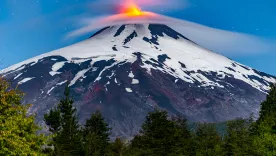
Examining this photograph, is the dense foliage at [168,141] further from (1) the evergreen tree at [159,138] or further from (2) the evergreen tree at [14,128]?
(2) the evergreen tree at [14,128]

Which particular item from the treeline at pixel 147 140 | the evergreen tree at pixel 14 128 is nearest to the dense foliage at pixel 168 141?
the treeline at pixel 147 140

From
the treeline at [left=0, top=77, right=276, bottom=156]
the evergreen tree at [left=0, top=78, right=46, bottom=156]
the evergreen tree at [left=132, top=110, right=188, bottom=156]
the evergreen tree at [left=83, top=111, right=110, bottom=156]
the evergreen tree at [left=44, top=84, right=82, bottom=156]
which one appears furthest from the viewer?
the evergreen tree at [left=83, top=111, right=110, bottom=156]

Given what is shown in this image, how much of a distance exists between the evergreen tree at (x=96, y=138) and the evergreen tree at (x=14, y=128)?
52.2 meters

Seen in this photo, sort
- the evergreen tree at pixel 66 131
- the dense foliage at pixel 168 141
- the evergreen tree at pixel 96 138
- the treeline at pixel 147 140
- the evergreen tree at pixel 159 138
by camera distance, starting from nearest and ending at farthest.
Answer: the treeline at pixel 147 140 → the evergreen tree at pixel 159 138 → the dense foliage at pixel 168 141 → the evergreen tree at pixel 66 131 → the evergreen tree at pixel 96 138

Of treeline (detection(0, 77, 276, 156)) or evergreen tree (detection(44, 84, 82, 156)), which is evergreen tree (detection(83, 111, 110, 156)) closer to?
treeline (detection(0, 77, 276, 156))

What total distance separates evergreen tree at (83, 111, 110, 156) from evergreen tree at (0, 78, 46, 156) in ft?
171

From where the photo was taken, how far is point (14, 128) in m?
21.4

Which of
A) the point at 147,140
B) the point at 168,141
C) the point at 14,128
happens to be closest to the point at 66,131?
the point at 147,140

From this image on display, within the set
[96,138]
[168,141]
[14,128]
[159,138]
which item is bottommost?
[96,138]

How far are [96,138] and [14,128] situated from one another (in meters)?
73.0

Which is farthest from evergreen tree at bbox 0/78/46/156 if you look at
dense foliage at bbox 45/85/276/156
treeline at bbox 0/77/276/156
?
dense foliage at bbox 45/85/276/156

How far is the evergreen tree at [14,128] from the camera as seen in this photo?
20.4 metres

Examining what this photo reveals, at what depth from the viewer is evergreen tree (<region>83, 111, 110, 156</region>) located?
278 feet

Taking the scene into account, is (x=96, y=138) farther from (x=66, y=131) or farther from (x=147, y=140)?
(x=147, y=140)
